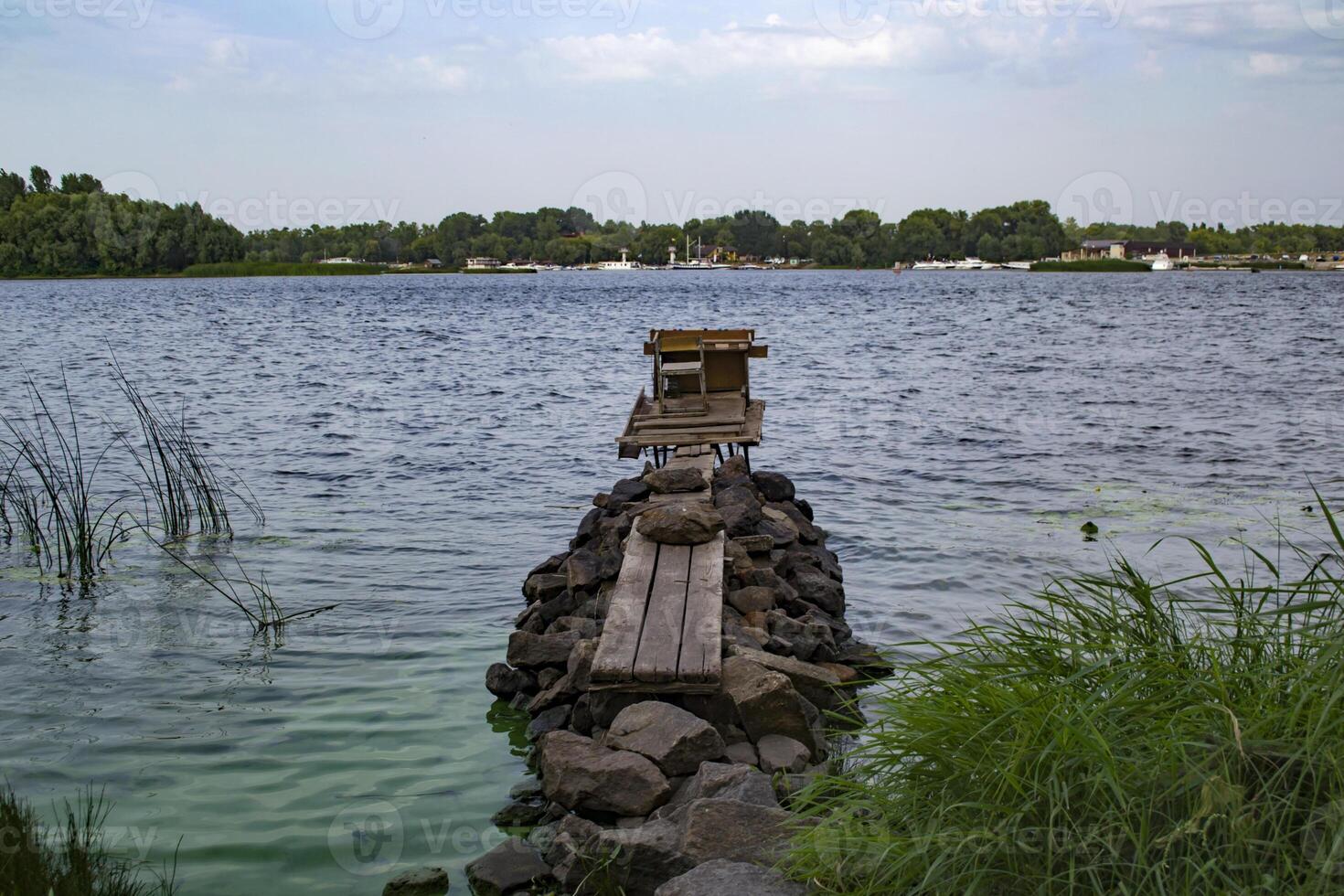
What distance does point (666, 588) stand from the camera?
333 inches

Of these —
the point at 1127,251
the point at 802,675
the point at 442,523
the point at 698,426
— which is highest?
the point at 1127,251

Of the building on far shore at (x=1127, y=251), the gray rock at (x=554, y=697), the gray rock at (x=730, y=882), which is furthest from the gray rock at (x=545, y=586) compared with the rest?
the building on far shore at (x=1127, y=251)

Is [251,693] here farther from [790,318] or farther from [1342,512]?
[790,318]

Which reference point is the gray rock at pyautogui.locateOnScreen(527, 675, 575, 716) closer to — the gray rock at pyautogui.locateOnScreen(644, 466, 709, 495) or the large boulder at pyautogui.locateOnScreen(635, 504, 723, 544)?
the large boulder at pyautogui.locateOnScreen(635, 504, 723, 544)

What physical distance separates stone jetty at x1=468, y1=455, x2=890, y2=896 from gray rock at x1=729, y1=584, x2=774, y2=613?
0.01m

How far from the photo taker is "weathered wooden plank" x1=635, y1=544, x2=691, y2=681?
287 inches

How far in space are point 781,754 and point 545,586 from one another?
12.3 feet

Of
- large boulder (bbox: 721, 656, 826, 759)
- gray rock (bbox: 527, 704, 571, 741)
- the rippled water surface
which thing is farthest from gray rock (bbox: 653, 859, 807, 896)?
gray rock (bbox: 527, 704, 571, 741)

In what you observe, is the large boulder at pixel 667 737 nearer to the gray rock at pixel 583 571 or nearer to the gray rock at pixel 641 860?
the gray rock at pixel 641 860

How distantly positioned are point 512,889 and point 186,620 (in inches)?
242

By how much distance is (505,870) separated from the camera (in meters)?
5.80

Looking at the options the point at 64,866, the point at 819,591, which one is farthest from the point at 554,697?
the point at 64,866

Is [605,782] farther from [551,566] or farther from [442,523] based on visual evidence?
[442,523]

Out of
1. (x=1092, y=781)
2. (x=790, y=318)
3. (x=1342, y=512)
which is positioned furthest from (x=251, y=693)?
(x=790, y=318)
